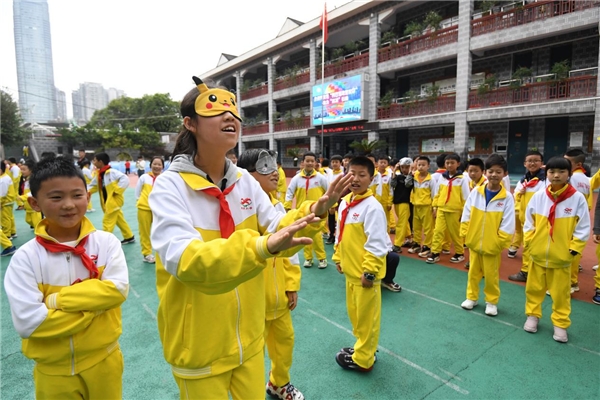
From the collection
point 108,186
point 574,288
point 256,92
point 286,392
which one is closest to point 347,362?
point 286,392

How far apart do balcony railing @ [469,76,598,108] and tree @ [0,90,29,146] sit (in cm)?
3252

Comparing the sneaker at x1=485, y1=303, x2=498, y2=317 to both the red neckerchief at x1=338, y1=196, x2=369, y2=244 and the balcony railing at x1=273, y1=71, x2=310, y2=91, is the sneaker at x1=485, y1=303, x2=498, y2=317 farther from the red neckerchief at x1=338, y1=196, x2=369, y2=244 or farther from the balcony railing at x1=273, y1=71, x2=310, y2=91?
the balcony railing at x1=273, y1=71, x2=310, y2=91

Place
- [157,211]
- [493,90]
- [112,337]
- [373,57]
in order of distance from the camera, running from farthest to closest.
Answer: [373,57], [493,90], [112,337], [157,211]

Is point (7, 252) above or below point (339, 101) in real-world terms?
below

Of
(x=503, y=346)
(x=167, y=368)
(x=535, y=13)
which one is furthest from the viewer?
(x=535, y=13)

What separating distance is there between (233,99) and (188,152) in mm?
313

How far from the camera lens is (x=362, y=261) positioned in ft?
9.32

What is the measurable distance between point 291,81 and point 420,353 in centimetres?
1987

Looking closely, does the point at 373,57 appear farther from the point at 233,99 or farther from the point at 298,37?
the point at 233,99

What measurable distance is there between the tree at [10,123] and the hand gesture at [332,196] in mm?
33803

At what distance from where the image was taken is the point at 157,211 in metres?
1.22

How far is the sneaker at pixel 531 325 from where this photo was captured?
3389 mm

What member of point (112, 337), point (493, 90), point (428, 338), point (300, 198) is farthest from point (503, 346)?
point (493, 90)

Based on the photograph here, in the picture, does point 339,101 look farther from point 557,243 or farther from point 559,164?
point 557,243
